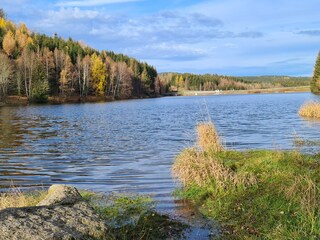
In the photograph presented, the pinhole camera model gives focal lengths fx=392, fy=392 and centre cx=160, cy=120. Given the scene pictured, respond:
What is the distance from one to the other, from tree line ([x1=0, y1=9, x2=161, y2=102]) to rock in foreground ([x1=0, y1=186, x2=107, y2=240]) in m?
80.7

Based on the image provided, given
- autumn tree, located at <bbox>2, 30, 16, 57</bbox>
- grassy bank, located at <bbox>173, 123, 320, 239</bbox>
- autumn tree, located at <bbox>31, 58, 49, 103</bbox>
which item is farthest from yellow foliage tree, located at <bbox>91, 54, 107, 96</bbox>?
grassy bank, located at <bbox>173, 123, 320, 239</bbox>

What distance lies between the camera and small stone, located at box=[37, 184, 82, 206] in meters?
8.87

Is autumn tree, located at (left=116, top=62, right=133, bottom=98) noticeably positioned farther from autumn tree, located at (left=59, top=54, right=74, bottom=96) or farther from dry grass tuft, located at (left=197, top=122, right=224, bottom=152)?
dry grass tuft, located at (left=197, top=122, right=224, bottom=152)

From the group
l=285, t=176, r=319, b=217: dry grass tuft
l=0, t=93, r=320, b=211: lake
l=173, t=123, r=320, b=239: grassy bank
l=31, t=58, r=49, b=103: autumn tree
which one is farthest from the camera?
l=31, t=58, r=49, b=103: autumn tree

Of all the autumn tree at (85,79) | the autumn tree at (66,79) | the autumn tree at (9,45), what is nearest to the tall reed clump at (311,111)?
the autumn tree at (66,79)

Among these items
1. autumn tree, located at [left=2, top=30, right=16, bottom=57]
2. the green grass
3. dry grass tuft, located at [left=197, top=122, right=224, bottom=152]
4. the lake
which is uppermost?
autumn tree, located at [left=2, top=30, right=16, bottom=57]

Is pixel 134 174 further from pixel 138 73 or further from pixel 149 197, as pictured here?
pixel 138 73

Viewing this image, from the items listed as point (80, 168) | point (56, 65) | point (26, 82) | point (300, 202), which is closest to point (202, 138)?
point (80, 168)

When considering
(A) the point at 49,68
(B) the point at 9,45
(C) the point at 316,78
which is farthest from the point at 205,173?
(B) the point at 9,45

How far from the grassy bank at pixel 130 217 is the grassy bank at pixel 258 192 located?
1182 millimetres

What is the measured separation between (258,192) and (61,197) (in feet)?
16.5

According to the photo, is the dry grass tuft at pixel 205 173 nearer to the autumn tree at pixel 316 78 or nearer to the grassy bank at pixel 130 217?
the grassy bank at pixel 130 217

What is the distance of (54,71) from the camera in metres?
108

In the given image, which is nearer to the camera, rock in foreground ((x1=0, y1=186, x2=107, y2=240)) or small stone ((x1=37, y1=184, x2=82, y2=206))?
rock in foreground ((x1=0, y1=186, x2=107, y2=240))
